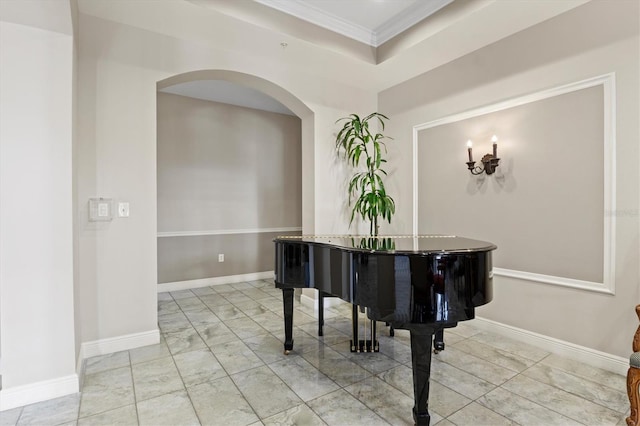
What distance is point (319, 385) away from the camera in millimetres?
2059

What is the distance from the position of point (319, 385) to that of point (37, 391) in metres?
1.69

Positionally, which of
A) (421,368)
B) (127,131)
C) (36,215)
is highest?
(127,131)

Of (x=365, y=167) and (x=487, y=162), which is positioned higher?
(x=365, y=167)

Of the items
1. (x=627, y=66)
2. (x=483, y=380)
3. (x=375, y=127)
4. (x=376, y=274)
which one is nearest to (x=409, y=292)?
(x=376, y=274)

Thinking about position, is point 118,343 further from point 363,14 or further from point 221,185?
point 363,14

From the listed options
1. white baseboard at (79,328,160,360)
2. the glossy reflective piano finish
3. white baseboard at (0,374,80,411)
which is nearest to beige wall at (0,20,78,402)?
white baseboard at (0,374,80,411)

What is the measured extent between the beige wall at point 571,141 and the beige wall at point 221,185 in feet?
8.86

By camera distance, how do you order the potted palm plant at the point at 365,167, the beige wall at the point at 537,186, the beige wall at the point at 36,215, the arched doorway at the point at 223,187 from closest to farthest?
the beige wall at the point at 36,215 < the beige wall at the point at 537,186 < the potted palm plant at the point at 365,167 < the arched doorway at the point at 223,187

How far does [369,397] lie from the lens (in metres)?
1.92

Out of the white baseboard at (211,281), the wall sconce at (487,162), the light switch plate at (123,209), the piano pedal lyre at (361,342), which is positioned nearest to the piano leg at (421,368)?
the piano pedal lyre at (361,342)

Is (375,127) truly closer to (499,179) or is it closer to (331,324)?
(499,179)

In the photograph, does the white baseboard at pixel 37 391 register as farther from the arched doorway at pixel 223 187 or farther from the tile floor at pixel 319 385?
the arched doorway at pixel 223 187

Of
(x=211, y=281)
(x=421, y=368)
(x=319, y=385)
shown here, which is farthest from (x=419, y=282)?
(x=211, y=281)

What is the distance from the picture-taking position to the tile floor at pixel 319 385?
1.74 metres
